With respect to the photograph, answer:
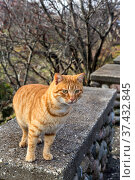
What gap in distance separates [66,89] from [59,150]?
61cm

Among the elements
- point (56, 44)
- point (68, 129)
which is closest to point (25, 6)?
point (56, 44)

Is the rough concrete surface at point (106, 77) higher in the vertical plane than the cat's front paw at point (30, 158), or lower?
higher

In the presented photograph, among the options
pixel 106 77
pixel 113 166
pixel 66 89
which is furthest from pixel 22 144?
pixel 106 77

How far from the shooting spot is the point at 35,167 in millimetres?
1567

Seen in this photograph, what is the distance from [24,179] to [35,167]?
118 mm

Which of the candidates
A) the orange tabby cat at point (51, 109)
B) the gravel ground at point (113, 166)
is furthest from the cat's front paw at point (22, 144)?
the gravel ground at point (113, 166)

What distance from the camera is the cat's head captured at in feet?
5.18

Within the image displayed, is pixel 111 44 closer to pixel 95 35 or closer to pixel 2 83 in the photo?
pixel 95 35

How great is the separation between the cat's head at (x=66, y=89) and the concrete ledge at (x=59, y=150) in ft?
1.63

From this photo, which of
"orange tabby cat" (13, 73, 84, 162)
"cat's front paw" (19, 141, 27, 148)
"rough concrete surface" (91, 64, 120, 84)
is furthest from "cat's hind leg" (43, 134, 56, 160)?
"rough concrete surface" (91, 64, 120, 84)

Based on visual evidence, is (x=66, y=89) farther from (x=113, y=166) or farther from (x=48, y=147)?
(x=113, y=166)

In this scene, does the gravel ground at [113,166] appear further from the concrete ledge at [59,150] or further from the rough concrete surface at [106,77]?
the rough concrete surface at [106,77]

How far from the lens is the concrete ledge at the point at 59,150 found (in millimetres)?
1557

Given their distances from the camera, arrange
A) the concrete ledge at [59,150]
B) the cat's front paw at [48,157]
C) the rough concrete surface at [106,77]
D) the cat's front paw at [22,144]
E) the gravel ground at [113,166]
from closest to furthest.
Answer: the concrete ledge at [59,150] < the cat's front paw at [48,157] < the cat's front paw at [22,144] < the gravel ground at [113,166] < the rough concrete surface at [106,77]
